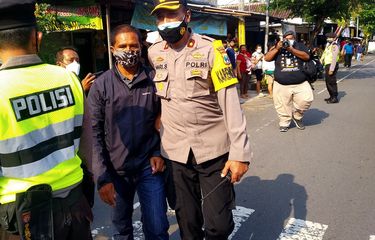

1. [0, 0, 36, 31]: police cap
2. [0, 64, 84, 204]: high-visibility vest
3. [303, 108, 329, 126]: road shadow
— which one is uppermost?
[0, 0, 36, 31]: police cap

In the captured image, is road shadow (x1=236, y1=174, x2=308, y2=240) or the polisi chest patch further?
road shadow (x1=236, y1=174, x2=308, y2=240)

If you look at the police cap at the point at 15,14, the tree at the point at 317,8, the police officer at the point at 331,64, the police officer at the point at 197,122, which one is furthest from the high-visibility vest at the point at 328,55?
the police cap at the point at 15,14

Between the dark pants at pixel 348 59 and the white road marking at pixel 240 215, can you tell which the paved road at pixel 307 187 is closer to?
the white road marking at pixel 240 215

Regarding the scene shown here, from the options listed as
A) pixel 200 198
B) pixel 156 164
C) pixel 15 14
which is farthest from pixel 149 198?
pixel 15 14

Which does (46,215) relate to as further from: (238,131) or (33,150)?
(238,131)

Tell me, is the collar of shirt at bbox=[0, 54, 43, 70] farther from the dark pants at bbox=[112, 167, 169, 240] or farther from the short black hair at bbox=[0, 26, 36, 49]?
the dark pants at bbox=[112, 167, 169, 240]

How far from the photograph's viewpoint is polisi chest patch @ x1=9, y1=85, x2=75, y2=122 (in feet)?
4.90

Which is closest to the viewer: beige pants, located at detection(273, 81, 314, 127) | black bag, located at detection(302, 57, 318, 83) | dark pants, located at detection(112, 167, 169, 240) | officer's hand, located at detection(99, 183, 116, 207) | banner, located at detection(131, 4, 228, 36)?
officer's hand, located at detection(99, 183, 116, 207)

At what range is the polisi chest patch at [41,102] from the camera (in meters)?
1.49

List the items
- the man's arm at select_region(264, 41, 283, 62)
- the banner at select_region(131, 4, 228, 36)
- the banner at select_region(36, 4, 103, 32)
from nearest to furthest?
the man's arm at select_region(264, 41, 283, 62) < the banner at select_region(36, 4, 103, 32) < the banner at select_region(131, 4, 228, 36)

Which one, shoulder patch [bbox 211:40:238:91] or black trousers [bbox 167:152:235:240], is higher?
shoulder patch [bbox 211:40:238:91]

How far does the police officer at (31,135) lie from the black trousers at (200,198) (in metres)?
1.02

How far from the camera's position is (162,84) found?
2.56 m

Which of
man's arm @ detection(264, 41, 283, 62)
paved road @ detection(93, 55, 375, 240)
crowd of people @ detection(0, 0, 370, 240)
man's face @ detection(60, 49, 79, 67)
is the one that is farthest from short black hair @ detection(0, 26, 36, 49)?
man's arm @ detection(264, 41, 283, 62)
